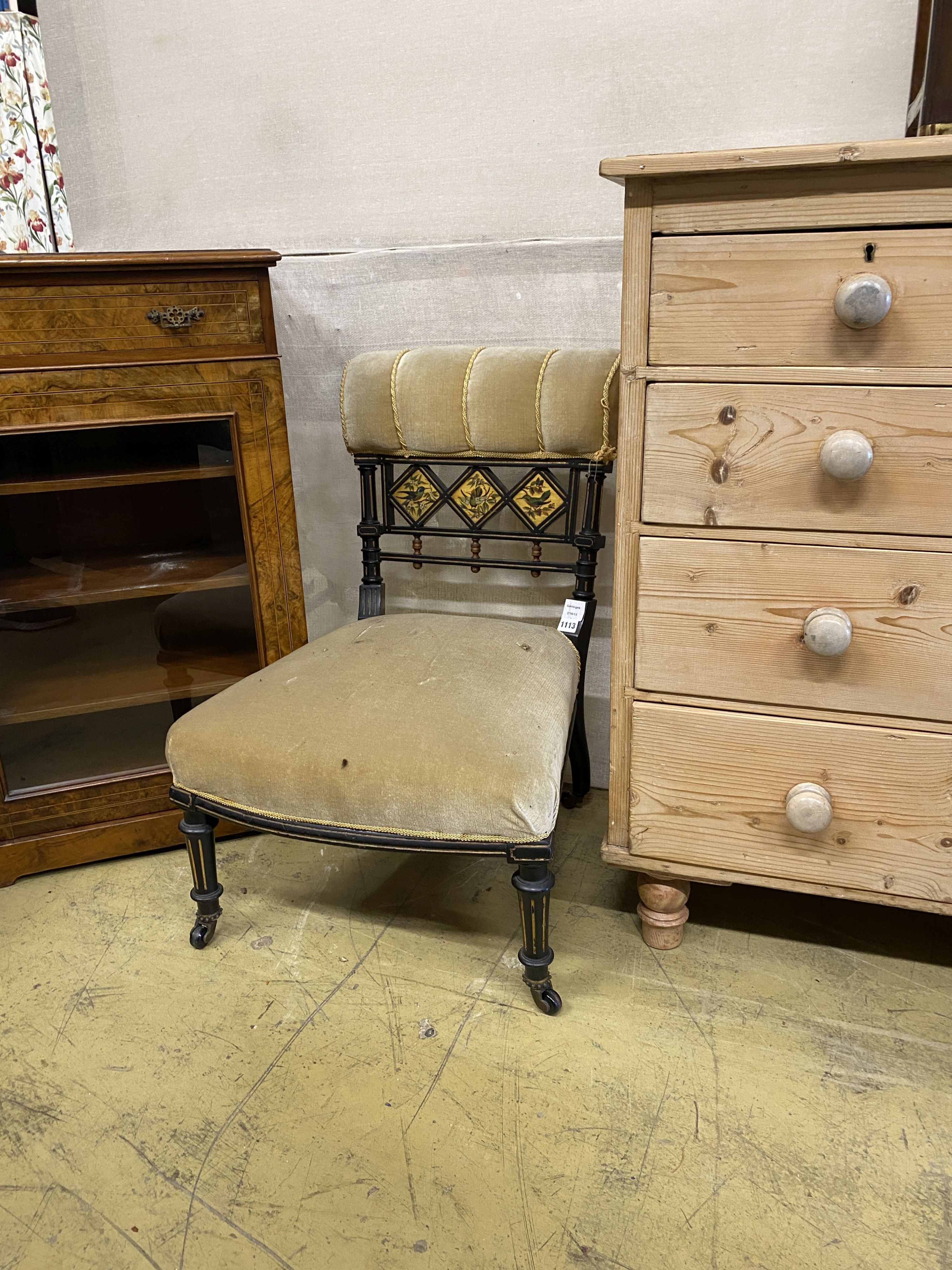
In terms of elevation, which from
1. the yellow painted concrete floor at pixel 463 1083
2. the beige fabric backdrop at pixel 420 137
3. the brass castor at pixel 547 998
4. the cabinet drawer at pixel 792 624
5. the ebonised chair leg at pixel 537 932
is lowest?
the yellow painted concrete floor at pixel 463 1083

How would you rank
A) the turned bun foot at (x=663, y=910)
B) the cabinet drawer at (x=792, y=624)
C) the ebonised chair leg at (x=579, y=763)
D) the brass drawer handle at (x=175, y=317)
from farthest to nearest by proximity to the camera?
the ebonised chair leg at (x=579, y=763) → the brass drawer handle at (x=175, y=317) → the turned bun foot at (x=663, y=910) → the cabinet drawer at (x=792, y=624)

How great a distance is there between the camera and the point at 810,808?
1.17 metres

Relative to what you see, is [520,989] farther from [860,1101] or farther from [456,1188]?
[860,1101]

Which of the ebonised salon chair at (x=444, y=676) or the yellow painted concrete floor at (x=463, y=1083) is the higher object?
the ebonised salon chair at (x=444, y=676)

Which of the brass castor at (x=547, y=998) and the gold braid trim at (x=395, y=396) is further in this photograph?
the gold braid trim at (x=395, y=396)

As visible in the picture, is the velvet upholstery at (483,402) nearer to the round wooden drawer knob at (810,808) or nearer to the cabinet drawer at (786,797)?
the cabinet drawer at (786,797)

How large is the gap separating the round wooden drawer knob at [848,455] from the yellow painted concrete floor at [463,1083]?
2.62ft

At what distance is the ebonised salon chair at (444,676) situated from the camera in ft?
3.72

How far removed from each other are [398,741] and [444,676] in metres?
0.17

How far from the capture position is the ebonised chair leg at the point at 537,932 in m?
1.17

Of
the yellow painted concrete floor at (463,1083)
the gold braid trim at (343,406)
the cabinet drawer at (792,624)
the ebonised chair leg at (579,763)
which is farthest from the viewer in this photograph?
the ebonised chair leg at (579,763)

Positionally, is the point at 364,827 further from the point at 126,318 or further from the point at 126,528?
the point at 126,318

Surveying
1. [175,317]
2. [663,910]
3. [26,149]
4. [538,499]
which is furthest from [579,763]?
[26,149]

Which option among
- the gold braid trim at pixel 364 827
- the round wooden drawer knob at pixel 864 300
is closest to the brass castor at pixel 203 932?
the gold braid trim at pixel 364 827
